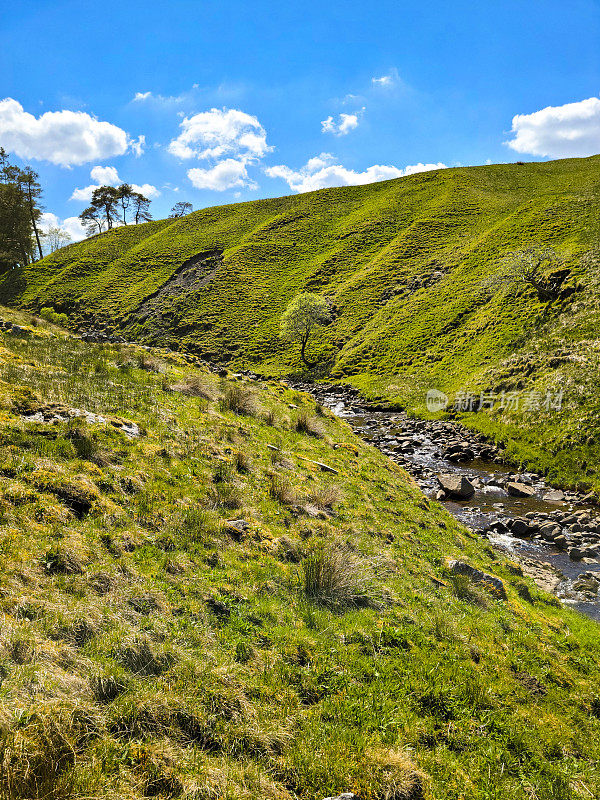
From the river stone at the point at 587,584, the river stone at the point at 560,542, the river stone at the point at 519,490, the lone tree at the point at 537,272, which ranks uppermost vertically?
the lone tree at the point at 537,272

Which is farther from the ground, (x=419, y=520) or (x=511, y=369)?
(x=511, y=369)

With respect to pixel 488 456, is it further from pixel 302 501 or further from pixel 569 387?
pixel 302 501

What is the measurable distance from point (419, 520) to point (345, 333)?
47450 mm

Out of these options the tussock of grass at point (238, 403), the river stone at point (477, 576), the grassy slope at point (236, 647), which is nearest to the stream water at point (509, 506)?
the grassy slope at point (236, 647)

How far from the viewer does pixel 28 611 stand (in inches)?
204

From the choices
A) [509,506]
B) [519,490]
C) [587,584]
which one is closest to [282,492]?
[587,584]

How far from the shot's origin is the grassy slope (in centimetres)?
422

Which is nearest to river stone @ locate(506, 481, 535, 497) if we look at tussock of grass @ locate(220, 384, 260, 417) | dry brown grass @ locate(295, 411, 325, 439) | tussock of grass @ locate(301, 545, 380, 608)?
dry brown grass @ locate(295, 411, 325, 439)

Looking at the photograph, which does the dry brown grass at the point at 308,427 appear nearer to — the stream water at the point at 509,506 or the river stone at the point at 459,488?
the stream water at the point at 509,506

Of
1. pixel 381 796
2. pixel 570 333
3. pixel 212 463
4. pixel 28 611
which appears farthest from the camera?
pixel 570 333

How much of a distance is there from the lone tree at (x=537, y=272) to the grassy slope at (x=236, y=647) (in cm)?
3602

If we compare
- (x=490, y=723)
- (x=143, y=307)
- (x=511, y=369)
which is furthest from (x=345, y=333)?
(x=490, y=723)

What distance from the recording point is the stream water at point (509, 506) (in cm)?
1473

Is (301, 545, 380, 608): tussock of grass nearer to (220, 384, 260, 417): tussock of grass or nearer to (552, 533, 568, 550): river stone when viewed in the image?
(220, 384, 260, 417): tussock of grass
